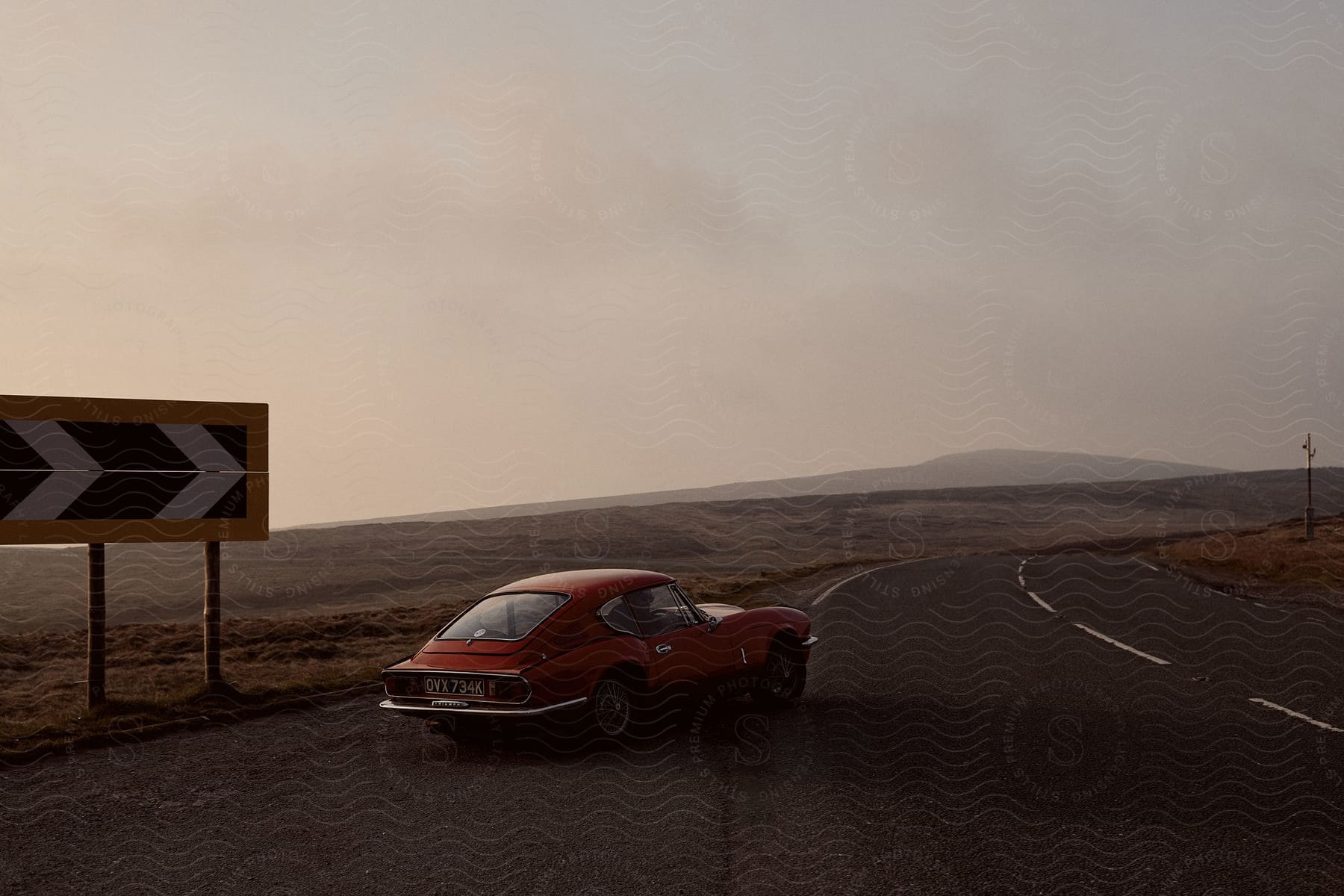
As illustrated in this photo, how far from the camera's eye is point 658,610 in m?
8.85

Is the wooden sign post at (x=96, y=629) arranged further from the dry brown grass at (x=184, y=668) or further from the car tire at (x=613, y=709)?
the car tire at (x=613, y=709)

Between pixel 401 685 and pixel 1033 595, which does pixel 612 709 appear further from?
pixel 1033 595

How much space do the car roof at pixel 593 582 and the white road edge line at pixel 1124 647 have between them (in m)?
6.62

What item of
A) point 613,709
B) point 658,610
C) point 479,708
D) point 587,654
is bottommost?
point 613,709

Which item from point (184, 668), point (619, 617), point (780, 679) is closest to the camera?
point (619, 617)

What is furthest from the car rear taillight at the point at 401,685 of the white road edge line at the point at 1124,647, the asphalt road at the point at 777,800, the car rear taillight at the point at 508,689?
the white road edge line at the point at 1124,647

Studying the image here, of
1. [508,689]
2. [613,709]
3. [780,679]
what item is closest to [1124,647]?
[780,679]

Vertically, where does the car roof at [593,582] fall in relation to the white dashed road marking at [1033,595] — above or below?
above

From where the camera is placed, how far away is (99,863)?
5.55 meters

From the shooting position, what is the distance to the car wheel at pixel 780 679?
30.8ft

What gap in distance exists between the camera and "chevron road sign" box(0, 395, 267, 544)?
1052 centimetres

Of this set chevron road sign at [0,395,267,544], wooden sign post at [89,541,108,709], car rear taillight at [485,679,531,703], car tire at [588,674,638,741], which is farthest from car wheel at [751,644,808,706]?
wooden sign post at [89,541,108,709]

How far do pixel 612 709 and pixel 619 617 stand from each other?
0.74 meters

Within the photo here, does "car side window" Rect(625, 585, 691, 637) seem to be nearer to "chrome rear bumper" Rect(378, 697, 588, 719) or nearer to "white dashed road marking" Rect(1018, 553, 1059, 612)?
"chrome rear bumper" Rect(378, 697, 588, 719)
